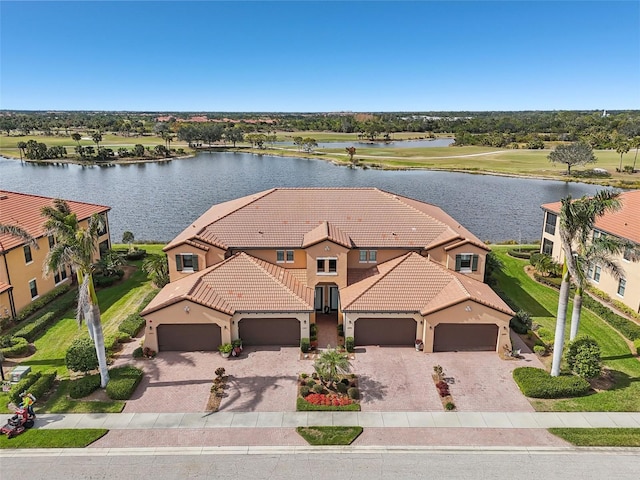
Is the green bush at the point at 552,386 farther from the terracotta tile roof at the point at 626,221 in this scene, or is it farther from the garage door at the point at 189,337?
the garage door at the point at 189,337

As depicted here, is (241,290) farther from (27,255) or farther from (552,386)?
(552,386)

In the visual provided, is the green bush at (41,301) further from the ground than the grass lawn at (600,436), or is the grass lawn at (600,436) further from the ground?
the green bush at (41,301)

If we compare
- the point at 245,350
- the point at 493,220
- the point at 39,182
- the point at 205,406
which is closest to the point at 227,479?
the point at 205,406

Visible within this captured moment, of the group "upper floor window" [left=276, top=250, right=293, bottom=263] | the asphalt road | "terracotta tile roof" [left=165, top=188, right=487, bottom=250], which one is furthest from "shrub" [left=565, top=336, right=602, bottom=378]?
"upper floor window" [left=276, top=250, right=293, bottom=263]

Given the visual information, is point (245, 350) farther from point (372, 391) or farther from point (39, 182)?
point (39, 182)

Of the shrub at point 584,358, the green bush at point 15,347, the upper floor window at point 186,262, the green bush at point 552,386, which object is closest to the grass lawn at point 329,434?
the green bush at point 552,386

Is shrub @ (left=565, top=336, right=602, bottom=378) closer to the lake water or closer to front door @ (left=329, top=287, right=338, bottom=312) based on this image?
front door @ (left=329, top=287, right=338, bottom=312)

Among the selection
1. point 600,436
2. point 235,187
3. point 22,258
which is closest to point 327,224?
point 600,436
